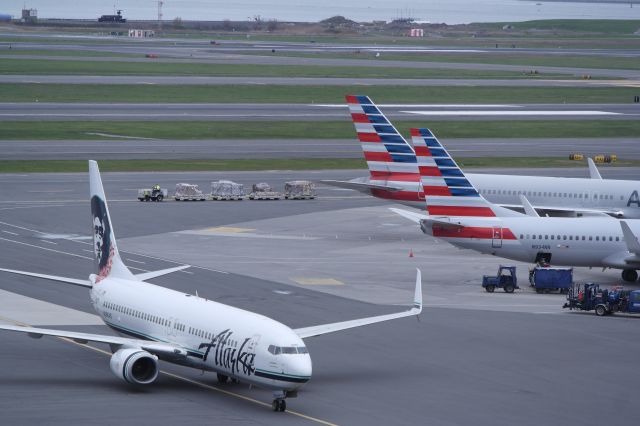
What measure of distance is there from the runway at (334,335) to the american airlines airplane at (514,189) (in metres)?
3.32

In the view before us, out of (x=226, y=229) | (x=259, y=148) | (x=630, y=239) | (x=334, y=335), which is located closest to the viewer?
(x=334, y=335)

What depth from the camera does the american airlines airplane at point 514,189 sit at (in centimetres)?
8038

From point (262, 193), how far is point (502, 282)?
35034 millimetres

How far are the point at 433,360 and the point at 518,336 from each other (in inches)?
254

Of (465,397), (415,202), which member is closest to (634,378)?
(465,397)

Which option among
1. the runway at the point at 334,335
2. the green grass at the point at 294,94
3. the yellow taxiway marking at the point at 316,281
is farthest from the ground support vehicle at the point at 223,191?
the green grass at the point at 294,94

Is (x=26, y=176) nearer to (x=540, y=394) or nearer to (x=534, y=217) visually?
(x=534, y=217)

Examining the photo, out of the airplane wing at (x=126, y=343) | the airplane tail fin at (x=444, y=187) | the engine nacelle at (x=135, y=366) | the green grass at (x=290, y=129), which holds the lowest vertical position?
the engine nacelle at (x=135, y=366)

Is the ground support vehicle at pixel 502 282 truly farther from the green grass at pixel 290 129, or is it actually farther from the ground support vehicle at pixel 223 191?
the green grass at pixel 290 129

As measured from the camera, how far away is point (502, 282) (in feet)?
209

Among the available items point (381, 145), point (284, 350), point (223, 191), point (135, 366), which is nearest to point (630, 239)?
point (381, 145)

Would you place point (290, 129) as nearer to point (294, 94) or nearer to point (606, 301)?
point (294, 94)

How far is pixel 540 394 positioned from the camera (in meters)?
42.6

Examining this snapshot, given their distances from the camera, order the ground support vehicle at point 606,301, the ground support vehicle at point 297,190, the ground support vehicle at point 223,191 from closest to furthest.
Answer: the ground support vehicle at point 606,301 → the ground support vehicle at point 223,191 → the ground support vehicle at point 297,190
